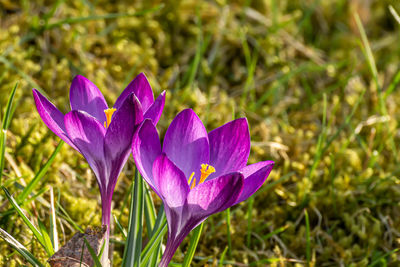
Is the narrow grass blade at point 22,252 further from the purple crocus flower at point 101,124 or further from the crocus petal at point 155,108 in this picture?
the crocus petal at point 155,108

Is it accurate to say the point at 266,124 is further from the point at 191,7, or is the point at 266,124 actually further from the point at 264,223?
the point at 191,7

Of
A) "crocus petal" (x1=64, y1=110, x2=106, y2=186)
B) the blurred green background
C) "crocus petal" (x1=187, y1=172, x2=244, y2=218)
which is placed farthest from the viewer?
the blurred green background

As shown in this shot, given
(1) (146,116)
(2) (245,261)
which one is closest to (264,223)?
(2) (245,261)

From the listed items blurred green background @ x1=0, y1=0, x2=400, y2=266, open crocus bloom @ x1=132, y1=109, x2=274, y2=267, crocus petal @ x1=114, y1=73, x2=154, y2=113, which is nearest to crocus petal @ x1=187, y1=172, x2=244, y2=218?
open crocus bloom @ x1=132, y1=109, x2=274, y2=267

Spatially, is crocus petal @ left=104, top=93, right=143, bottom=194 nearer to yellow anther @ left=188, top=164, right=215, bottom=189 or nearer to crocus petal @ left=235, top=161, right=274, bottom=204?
yellow anther @ left=188, top=164, right=215, bottom=189

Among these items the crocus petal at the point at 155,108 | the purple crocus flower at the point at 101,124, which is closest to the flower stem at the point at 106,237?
the purple crocus flower at the point at 101,124

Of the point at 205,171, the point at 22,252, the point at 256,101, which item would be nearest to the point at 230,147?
the point at 205,171
